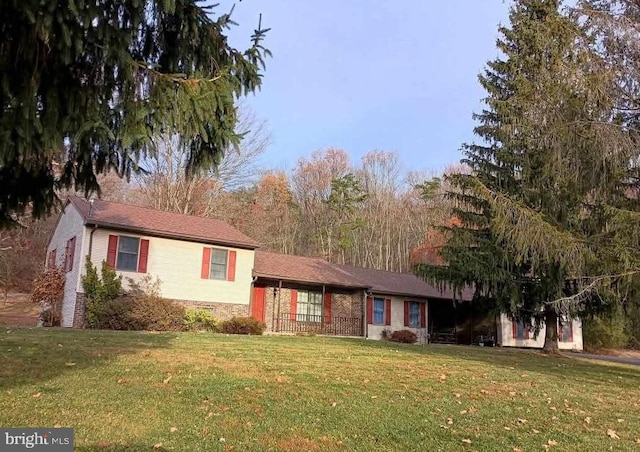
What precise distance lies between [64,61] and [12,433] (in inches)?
128

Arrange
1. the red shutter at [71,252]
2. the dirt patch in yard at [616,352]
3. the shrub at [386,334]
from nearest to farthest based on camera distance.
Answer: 1. the red shutter at [71,252]
2. the shrub at [386,334]
3. the dirt patch in yard at [616,352]

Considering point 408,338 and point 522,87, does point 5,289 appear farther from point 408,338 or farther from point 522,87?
point 522,87

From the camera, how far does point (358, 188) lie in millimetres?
40906

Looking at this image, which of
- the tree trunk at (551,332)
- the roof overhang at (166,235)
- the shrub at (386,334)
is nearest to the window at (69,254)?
the roof overhang at (166,235)

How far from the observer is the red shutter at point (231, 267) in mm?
20984

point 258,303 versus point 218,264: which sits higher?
point 218,264

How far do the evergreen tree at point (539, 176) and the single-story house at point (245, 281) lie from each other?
2899mm

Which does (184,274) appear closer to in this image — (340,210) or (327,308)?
(327,308)

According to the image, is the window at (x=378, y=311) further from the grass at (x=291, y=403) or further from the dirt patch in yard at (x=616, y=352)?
the grass at (x=291, y=403)

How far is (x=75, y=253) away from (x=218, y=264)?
210 inches

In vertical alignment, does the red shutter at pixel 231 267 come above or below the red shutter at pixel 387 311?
above

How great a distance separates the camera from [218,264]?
20906 mm

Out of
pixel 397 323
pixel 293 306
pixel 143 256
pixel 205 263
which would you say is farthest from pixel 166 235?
pixel 397 323

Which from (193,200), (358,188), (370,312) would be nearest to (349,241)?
(358,188)
